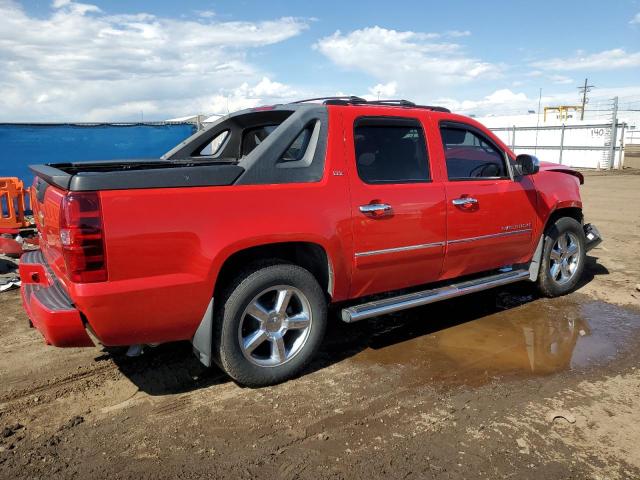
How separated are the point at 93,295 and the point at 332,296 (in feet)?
5.46

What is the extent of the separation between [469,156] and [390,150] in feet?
3.28

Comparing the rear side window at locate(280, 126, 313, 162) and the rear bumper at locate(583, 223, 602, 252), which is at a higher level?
the rear side window at locate(280, 126, 313, 162)

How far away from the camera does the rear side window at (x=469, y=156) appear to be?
4.55m

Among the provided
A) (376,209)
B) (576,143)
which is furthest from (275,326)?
(576,143)

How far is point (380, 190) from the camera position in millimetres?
3949

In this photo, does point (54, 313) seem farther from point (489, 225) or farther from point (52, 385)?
point (489, 225)

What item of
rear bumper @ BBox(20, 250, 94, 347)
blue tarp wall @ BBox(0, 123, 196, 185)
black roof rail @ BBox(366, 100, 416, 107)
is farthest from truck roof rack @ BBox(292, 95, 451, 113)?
blue tarp wall @ BBox(0, 123, 196, 185)

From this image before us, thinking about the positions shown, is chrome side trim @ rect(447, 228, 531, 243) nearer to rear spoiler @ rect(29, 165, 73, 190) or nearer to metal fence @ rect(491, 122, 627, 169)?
rear spoiler @ rect(29, 165, 73, 190)

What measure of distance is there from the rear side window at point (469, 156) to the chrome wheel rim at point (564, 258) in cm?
123

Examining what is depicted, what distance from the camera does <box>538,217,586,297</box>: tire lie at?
5.49 metres

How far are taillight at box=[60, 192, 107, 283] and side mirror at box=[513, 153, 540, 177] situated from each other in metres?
3.75

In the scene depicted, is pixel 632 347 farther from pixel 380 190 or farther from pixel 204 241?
pixel 204 241

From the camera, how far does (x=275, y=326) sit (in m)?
3.65

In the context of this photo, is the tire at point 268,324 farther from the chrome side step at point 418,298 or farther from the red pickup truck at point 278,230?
the chrome side step at point 418,298
